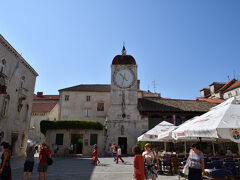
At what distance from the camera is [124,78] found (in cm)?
3080

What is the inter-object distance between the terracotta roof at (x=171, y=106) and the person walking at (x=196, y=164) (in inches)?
871

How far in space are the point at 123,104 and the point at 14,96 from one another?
15.0 m

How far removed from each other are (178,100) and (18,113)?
24.7 m

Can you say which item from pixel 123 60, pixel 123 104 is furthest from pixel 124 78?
pixel 123 104

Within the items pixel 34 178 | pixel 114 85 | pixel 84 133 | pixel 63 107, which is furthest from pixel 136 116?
pixel 34 178

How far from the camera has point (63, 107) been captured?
3428 centimetres

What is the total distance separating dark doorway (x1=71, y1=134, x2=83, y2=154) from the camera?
2827 cm

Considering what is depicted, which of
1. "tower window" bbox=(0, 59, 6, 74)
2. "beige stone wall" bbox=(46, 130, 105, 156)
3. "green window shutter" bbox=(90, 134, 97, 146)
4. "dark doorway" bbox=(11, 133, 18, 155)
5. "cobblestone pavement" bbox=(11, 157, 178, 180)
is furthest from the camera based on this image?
"green window shutter" bbox=(90, 134, 97, 146)

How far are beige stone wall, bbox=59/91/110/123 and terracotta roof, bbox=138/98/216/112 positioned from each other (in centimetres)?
770

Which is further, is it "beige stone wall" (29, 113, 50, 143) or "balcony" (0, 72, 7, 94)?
"beige stone wall" (29, 113, 50, 143)

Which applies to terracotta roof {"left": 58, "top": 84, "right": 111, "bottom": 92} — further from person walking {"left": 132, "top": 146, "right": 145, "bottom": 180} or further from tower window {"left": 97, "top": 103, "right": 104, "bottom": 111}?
person walking {"left": 132, "top": 146, "right": 145, "bottom": 180}

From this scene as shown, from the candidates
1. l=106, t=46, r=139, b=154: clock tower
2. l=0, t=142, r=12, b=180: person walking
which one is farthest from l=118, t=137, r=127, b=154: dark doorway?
l=0, t=142, r=12, b=180: person walking

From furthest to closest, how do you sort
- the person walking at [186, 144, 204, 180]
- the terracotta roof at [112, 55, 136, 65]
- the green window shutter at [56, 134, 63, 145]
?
the terracotta roof at [112, 55, 136, 65]
the green window shutter at [56, 134, 63, 145]
the person walking at [186, 144, 204, 180]

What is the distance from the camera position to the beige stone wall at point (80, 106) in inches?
1342
